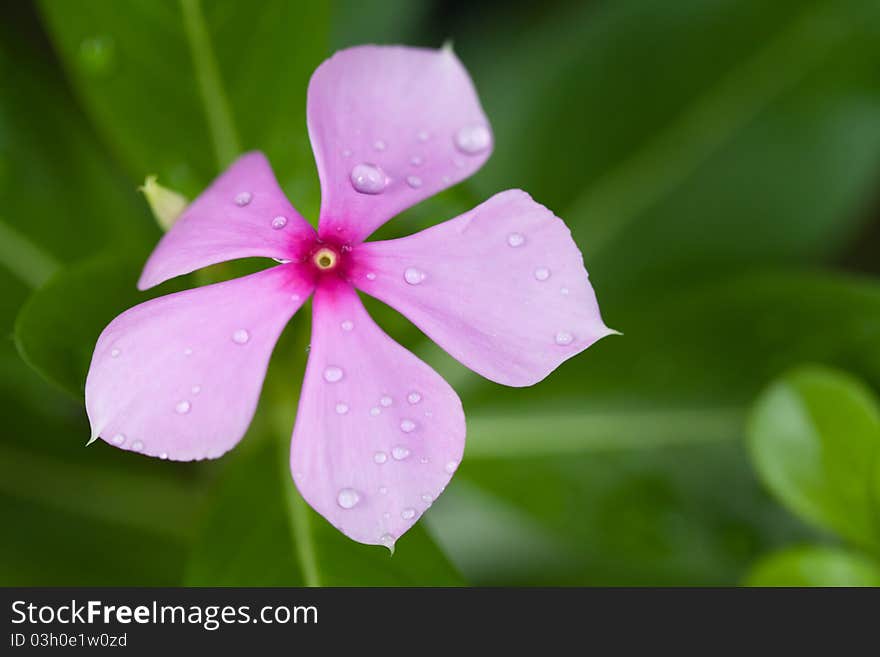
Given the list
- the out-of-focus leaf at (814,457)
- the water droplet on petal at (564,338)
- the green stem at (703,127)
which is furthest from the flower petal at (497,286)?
the green stem at (703,127)

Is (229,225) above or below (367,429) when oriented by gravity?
above

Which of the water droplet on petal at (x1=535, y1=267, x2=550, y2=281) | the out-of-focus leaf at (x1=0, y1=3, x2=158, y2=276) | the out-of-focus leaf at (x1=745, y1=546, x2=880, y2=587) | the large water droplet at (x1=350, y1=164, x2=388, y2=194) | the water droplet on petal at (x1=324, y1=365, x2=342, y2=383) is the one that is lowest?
the out-of-focus leaf at (x1=745, y1=546, x2=880, y2=587)

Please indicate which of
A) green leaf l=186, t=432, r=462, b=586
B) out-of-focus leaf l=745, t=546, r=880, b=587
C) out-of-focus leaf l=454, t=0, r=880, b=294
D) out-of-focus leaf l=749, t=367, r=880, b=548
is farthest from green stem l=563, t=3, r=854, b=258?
green leaf l=186, t=432, r=462, b=586

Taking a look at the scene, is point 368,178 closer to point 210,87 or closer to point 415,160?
point 415,160

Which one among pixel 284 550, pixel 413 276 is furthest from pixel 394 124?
pixel 284 550

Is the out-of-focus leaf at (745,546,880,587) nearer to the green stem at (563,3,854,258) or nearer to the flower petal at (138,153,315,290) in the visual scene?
the green stem at (563,3,854,258)

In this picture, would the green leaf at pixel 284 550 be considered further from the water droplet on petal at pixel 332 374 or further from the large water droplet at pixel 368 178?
the large water droplet at pixel 368 178
